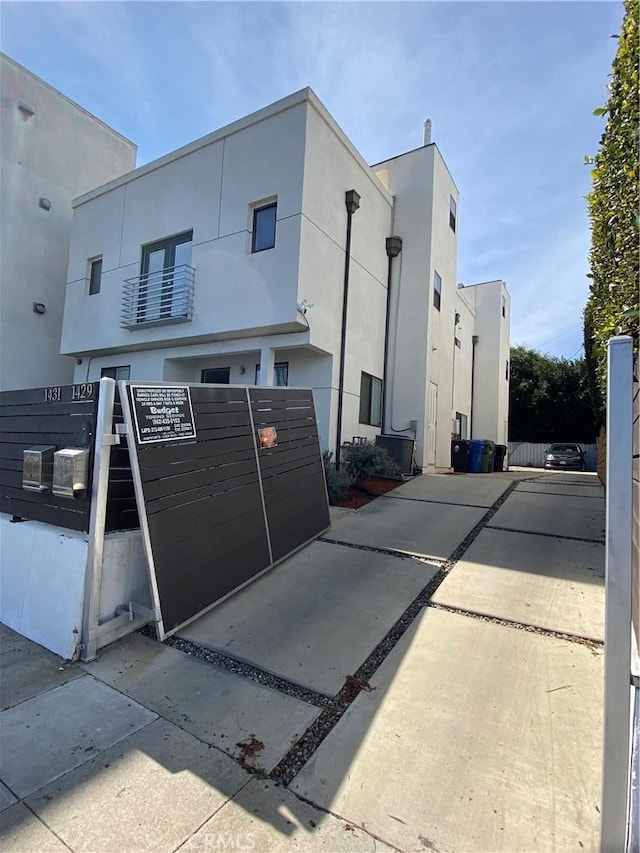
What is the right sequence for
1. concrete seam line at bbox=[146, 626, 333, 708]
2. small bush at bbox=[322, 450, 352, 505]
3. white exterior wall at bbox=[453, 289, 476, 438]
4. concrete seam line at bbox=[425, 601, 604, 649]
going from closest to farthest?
concrete seam line at bbox=[146, 626, 333, 708] < concrete seam line at bbox=[425, 601, 604, 649] < small bush at bbox=[322, 450, 352, 505] < white exterior wall at bbox=[453, 289, 476, 438]

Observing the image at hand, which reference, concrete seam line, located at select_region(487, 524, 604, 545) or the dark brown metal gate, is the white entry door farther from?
the dark brown metal gate

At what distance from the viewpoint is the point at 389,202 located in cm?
1117

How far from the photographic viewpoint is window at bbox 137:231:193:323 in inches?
371

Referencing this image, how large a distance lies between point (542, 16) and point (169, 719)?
6895 mm

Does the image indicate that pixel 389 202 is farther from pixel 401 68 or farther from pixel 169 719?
pixel 169 719

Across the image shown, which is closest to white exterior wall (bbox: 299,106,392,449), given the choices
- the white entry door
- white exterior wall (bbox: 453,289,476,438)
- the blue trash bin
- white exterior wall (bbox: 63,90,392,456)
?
white exterior wall (bbox: 63,90,392,456)

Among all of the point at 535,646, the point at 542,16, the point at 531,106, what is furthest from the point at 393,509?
the point at 542,16

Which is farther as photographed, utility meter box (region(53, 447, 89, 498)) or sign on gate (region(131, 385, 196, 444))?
sign on gate (region(131, 385, 196, 444))

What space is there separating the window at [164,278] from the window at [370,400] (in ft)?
14.4

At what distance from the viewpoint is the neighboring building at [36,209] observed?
37.0 feet

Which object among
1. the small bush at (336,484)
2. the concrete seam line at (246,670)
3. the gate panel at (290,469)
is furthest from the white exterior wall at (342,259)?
the concrete seam line at (246,670)

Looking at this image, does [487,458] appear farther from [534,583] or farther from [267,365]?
[534,583]

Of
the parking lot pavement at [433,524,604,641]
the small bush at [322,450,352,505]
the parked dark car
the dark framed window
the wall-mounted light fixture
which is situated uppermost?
the wall-mounted light fixture

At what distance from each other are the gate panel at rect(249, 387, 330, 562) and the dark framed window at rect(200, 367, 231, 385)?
5.35 metres
